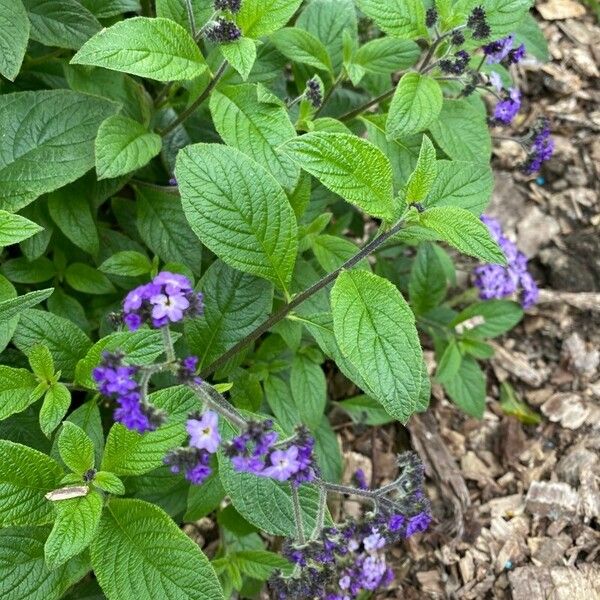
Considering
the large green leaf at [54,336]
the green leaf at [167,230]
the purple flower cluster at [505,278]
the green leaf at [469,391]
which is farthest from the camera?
the purple flower cluster at [505,278]

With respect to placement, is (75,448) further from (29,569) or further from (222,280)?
(222,280)

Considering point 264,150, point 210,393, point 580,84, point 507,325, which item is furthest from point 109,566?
point 580,84

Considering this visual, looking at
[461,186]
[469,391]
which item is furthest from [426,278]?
[461,186]

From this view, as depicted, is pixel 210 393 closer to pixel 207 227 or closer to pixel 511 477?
pixel 207 227

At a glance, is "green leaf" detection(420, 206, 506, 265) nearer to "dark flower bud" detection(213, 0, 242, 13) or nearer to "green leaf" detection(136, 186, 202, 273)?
"dark flower bud" detection(213, 0, 242, 13)

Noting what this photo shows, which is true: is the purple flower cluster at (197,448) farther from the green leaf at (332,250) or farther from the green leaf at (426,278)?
the green leaf at (426,278)

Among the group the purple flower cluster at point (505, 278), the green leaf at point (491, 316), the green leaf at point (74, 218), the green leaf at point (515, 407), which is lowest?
the green leaf at point (515, 407)

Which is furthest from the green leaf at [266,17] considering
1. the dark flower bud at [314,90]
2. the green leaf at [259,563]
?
the green leaf at [259,563]
